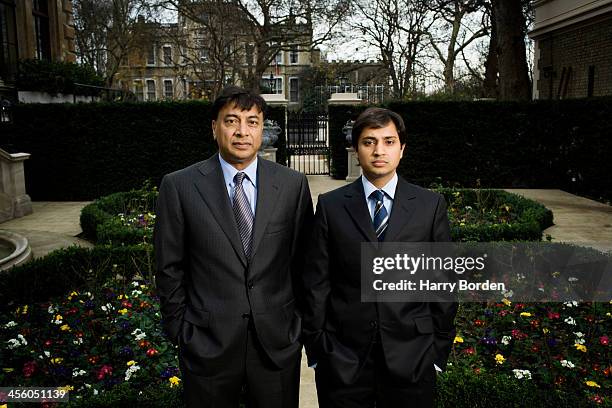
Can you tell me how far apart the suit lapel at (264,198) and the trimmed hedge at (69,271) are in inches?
145

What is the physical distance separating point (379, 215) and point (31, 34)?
54.1 ft

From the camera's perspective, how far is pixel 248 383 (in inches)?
97.8

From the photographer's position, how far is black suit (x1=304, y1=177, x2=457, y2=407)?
2434 millimetres

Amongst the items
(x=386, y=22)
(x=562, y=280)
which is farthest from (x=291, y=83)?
(x=562, y=280)

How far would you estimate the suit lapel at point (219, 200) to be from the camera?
2504mm

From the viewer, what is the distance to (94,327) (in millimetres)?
4953

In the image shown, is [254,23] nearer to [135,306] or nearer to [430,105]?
[430,105]

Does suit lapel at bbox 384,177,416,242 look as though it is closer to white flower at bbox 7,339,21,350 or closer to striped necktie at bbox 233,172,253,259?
striped necktie at bbox 233,172,253,259

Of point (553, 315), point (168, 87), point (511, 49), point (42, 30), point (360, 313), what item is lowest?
point (553, 315)

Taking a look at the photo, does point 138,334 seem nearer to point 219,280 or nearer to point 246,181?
point 219,280

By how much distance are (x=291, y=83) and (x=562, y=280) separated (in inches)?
2315

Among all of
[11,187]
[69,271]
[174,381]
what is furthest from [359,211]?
[11,187]

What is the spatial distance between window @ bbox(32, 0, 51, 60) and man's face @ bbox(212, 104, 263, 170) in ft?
56.4

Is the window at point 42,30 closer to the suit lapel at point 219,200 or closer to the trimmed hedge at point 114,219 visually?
the trimmed hedge at point 114,219
